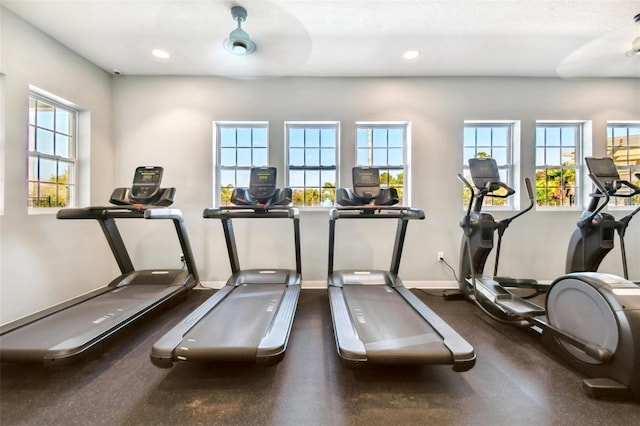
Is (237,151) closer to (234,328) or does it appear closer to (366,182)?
(366,182)

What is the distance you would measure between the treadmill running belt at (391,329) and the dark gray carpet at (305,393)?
0.21 metres

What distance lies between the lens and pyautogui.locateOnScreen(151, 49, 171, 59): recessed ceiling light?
3.00 meters

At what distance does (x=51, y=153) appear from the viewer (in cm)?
295

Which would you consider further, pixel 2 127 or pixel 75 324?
pixel 2 127

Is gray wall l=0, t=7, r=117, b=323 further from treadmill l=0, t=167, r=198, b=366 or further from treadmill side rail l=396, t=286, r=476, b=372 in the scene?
treadmill side rail l=396, t=286, r=476, b=372

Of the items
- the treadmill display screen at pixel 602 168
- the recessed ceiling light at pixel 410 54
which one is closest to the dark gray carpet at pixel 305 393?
the treadmill display screen at pixel 602 168

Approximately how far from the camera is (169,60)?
3.19 meters

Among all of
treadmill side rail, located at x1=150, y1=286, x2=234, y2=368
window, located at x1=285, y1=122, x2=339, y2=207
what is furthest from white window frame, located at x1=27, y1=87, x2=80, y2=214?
window, located at x1=285, y1=122, x2=339, y2=207

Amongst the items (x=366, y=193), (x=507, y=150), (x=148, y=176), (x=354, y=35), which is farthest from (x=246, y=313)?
(x=507, y=150)

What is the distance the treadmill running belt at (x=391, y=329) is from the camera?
1.56m

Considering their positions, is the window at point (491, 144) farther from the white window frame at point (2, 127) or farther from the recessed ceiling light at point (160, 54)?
the white window frame at point (2, 127)

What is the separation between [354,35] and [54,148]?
3.83m

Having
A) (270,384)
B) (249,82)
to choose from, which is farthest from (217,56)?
(270,384)

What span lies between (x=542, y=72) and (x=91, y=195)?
21.1 feet
